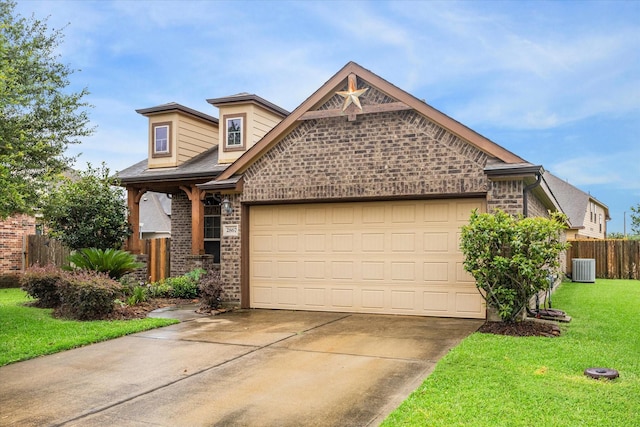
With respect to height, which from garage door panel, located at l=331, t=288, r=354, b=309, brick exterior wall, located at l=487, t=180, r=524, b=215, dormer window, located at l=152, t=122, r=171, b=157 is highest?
dormer window, located at l=152, t=122, r=171, b=157

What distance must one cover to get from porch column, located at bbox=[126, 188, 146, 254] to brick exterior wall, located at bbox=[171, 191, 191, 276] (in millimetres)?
1347

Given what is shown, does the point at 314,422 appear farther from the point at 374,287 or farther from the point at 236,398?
the point at 374,287

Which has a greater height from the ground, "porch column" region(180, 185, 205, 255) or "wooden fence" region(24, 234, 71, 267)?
"porch column" region(180, 185, 205, 255)

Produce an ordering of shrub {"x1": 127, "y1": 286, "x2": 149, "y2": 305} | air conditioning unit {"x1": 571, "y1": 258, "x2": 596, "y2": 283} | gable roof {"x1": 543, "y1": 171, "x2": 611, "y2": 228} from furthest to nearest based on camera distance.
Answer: gable roof {"x1": 543, "y1": 171, "x2": 611, "y2": 228}, air conditioning unit {"x1": 571, "y1": 258, "x2": 596, "y2": 283}, shrub {"x1": 127, "y1": 286, "x2": 149, "y2": 305}

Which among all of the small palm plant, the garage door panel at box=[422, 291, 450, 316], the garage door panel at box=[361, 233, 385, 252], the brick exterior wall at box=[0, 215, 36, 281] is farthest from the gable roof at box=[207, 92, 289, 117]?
the brick exterior wall at box=[0, 215, 36, 281]

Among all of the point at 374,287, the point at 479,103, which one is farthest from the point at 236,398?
the point at 479,103

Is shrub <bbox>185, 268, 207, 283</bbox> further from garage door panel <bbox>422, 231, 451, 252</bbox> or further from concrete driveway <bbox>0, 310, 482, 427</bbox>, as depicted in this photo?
garage door panel <bbox>422, 231, 451, 252</bbox>

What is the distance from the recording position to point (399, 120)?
11.0 m

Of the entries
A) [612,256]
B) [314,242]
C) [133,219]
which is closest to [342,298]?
[314,242]

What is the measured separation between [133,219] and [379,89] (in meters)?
9.87

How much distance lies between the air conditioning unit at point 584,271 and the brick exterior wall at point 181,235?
51.4ft

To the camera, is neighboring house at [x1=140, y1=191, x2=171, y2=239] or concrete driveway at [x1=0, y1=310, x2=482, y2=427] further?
neighboring house at [x1=140, y1=191, x2=171, y2=239]

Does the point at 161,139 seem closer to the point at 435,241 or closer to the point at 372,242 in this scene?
the point at 372,242

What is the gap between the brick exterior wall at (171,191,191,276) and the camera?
1806cm
